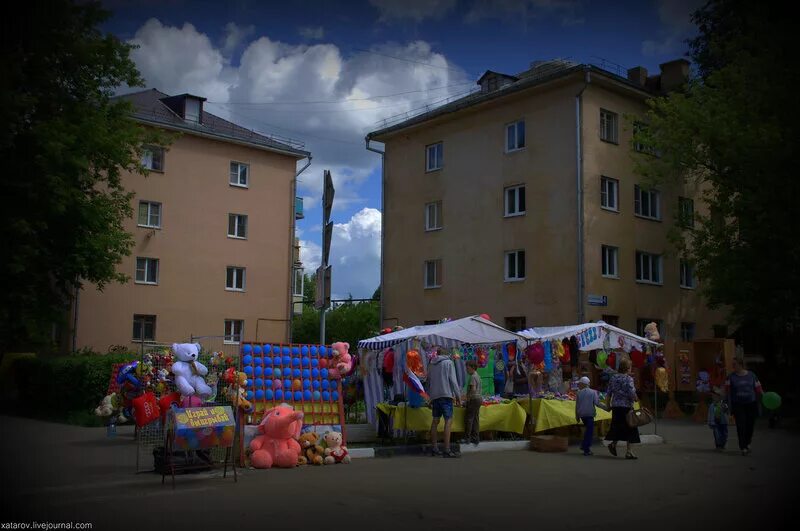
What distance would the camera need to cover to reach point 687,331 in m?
33.0

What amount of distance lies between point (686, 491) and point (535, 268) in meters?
20.2

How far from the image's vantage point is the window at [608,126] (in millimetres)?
30359

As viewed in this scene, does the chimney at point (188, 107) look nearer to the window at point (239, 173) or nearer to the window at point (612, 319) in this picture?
the window at point (239, 173)

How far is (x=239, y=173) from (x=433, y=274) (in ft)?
37.4

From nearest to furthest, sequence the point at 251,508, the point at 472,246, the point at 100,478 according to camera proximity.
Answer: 1. the point at 251,508
2. the point at 100,478
3. the point at 472,246

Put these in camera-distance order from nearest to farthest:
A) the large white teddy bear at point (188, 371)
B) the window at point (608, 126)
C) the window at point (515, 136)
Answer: the large white teddy bear at point (188, 371), the window at point (608, 126), the window at point (515, 136)

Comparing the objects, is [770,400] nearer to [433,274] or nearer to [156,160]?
[433,274]

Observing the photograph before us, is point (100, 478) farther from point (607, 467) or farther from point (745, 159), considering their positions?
point (745, 159)

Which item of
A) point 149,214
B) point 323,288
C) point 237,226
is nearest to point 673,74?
point 237,226

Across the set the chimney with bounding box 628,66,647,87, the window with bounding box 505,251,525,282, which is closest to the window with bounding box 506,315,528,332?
the window with bounding box 505,251,525,282

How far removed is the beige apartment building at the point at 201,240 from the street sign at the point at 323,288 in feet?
71.8

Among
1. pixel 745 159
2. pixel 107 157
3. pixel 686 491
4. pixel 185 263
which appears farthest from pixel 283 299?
pixel 686 491

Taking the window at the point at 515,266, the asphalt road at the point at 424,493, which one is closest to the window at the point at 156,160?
the window at the point at 515,266

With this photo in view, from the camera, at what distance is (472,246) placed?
3272 cm
